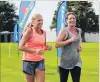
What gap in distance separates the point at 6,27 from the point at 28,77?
67620 millimetres

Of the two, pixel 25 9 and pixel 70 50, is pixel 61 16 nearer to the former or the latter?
pixel 25 9

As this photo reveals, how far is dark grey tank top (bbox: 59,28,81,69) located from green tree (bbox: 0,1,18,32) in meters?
67.1

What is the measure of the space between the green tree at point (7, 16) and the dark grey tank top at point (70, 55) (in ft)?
220

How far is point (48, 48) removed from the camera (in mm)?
5477

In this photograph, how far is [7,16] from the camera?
7438cm

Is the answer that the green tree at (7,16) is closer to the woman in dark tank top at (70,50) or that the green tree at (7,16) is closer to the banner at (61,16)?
the banner at (61,16)

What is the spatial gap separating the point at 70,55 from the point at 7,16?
69.6m

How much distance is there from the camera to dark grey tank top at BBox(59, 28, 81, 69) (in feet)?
18.2

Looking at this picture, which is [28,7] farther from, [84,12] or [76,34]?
[84,12]

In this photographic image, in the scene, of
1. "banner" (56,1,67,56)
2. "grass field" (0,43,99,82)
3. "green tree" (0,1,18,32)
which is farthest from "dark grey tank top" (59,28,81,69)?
"green tree" (0,1,18,32)

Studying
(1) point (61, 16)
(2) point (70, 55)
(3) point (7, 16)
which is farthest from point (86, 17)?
(2) point (70, 55)

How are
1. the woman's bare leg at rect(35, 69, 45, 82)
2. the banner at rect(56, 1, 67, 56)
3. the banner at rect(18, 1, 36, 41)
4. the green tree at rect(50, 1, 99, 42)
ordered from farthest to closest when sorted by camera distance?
the green tree at rect(50, 1, 99, 42), the banner at rect(18, 1, 36, 41), the banner at rect(56, 1, 67, 56), the woman's bare leg at rect(35, 69, 45, 82)

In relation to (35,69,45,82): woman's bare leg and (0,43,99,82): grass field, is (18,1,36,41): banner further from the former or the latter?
(35,69,45,82): woman's bare leg

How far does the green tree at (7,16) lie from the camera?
2874 inches
